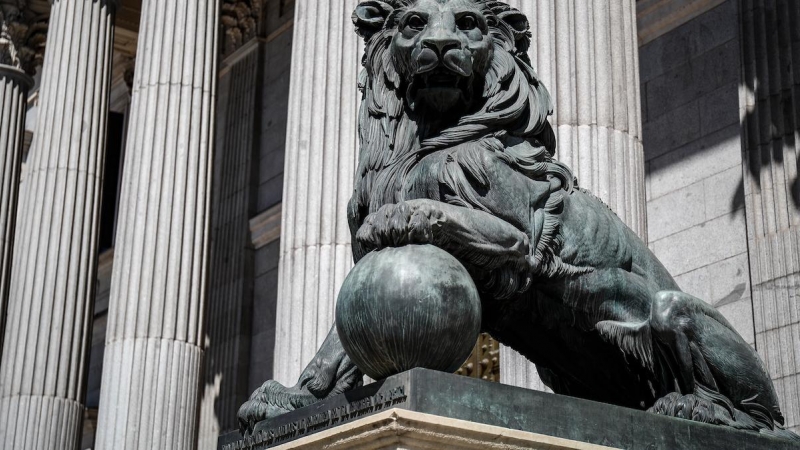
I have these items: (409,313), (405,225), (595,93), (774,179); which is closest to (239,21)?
(774,179)

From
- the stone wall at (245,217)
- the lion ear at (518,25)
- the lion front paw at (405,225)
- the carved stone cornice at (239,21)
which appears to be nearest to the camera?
the lion front paw at (405,225)

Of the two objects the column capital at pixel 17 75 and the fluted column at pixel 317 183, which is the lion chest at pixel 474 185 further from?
the column capital at pixel 17 75

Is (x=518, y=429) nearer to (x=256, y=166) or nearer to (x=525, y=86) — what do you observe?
(x=525, y=86)

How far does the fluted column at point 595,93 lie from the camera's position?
393 inches

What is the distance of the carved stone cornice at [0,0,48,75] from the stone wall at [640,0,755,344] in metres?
12.0

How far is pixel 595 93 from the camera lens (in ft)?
33.9

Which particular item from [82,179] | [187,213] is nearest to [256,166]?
[82,179]

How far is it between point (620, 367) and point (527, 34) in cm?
133

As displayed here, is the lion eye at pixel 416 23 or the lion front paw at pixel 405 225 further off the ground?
the lion eye at pixel 416 23

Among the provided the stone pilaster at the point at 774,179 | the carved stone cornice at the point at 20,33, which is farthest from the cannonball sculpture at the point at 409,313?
the carved stone cornice at the point at 20,33

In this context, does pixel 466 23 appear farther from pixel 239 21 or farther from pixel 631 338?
pixel 239 21

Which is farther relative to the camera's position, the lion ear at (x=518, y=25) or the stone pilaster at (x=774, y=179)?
the stone pilaster at (x=774, y=179)

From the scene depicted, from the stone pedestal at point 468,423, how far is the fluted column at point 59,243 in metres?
14.4

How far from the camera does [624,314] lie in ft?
15.8
